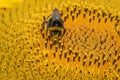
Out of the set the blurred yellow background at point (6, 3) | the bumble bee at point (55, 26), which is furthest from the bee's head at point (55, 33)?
the blurred yellow background at point (6, 3)

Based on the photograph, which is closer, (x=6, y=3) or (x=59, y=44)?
(x=59, y=44)

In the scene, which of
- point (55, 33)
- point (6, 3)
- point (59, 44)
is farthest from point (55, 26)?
point (6, 3)

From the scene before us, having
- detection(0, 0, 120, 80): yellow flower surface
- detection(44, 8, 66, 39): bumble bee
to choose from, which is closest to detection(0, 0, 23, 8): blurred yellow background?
detection(0, 0, 120, 80): yellow flower surface

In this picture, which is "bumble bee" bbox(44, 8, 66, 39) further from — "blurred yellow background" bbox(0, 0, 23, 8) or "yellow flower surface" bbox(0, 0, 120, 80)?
"blurred yellow background" bbox(0, 0, 23, 8)

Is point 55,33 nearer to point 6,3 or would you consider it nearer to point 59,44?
point 59,44

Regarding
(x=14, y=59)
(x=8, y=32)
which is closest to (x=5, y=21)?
(x=8, y=32)

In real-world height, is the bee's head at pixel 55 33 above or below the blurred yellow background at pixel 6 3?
below

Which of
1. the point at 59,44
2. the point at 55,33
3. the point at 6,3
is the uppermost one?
the point at 6,3

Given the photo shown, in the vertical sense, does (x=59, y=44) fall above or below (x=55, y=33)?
below

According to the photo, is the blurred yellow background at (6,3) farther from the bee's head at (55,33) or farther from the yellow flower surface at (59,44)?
the bee's head at (55,33)
